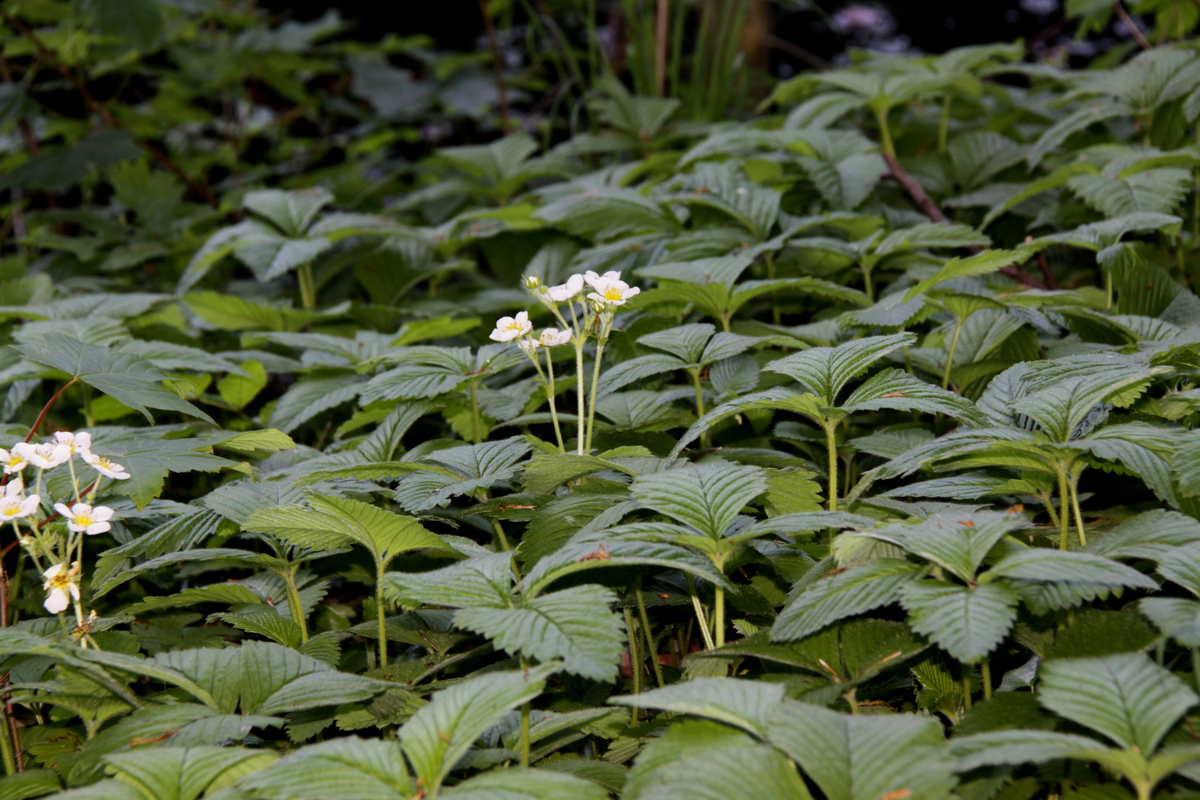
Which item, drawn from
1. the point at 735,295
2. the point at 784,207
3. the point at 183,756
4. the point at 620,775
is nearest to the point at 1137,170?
the point at 784,207

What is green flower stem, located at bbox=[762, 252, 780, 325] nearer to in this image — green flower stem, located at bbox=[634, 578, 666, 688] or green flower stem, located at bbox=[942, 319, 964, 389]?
green flower stem, located at bbox=[942, 319, 964, 389]

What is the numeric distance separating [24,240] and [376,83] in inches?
57.4

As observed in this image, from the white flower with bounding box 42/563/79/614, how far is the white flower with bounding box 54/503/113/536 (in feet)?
0.15

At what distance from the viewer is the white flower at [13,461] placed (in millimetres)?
1006

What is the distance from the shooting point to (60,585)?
1010 millimetres

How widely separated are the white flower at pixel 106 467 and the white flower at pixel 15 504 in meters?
0.08

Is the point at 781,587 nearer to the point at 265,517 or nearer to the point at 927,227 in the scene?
the point at 265,517

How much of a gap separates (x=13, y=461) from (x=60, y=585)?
17cm

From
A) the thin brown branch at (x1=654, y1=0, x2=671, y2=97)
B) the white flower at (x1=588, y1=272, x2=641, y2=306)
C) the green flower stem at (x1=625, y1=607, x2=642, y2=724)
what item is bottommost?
the green flower stem at (x1=625, y1=607, x2=642, y2=724)

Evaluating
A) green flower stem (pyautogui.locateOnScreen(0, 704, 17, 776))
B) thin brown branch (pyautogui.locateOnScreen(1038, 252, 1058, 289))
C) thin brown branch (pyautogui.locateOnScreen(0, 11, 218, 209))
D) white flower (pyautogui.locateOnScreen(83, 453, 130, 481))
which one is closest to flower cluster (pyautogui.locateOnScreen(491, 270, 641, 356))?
white flower (pyautogui.locateOnScreen(83, 453, 130, 481))

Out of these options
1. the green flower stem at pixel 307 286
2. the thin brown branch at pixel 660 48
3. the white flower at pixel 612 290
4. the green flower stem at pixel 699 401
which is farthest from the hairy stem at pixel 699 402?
the thin brown branch at pixel 660 48

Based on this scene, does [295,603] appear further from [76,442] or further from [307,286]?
[307,286]

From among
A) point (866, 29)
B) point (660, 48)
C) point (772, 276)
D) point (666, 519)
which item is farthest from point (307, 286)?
point (866, 29)

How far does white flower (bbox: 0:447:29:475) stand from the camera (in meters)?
1.01
